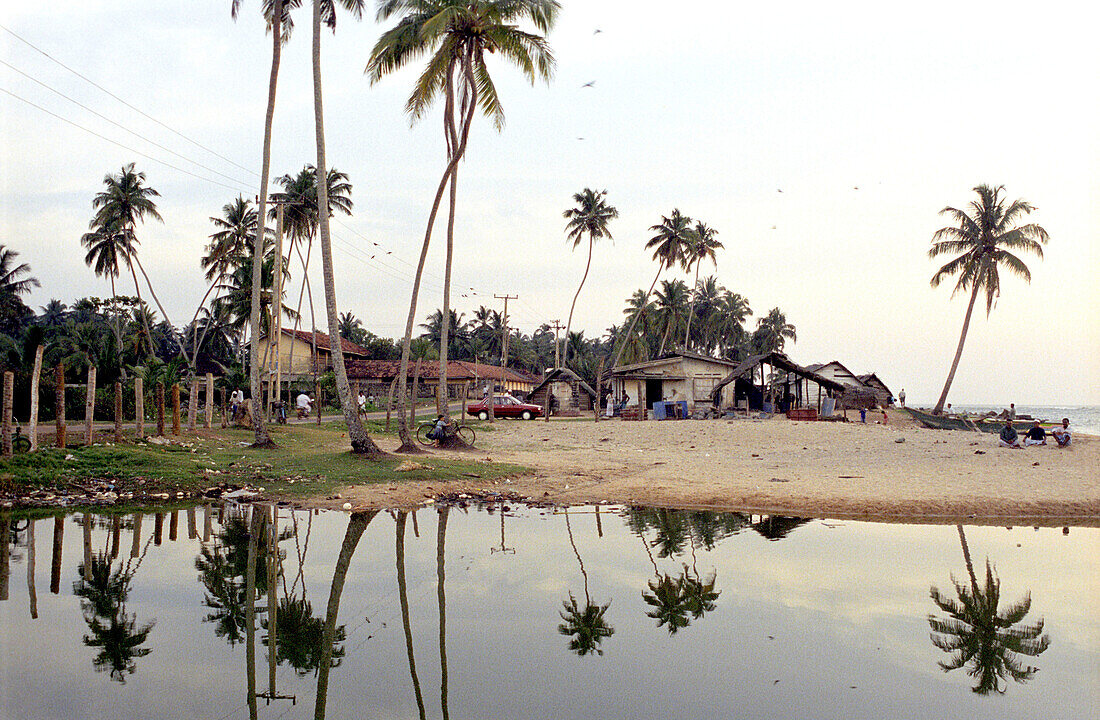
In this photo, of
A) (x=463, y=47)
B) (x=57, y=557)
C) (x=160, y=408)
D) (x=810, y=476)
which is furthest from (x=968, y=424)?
(x=57, y=557)

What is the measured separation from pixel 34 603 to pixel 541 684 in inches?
219

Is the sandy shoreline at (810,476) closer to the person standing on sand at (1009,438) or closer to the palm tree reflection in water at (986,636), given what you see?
the person standing on sand at (1009,438)

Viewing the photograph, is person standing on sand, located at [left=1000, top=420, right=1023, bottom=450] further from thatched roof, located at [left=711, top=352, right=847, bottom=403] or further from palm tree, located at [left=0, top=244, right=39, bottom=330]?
palm tree, located at [left=0, top=244, right=39, bottom=330]

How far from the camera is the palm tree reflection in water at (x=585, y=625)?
7.12 m

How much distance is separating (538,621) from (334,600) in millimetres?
2327

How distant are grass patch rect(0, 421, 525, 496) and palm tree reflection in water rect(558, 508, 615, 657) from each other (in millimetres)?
7619

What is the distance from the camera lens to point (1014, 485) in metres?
15.7

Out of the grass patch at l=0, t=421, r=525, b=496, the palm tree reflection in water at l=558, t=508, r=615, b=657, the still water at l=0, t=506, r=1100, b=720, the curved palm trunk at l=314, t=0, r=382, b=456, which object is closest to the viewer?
the still water at l=0, t=506, r=1100, b=720

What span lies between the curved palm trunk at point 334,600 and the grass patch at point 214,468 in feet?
7.47

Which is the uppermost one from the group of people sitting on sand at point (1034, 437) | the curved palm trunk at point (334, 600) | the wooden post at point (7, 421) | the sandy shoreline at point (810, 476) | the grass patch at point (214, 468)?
the wooden post at point (7, 421)

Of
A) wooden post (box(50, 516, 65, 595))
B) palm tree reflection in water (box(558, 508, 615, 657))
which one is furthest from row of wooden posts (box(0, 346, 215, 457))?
palm tree reflection in water (box(558, 508, 615, 657))

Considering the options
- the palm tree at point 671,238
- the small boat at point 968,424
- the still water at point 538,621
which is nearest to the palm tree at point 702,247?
the palm tree at point 671,238

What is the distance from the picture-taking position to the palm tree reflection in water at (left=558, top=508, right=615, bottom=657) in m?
7.12

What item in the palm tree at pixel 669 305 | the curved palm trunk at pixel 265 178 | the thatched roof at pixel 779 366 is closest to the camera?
the curved palm trunk at pixel 265 178
